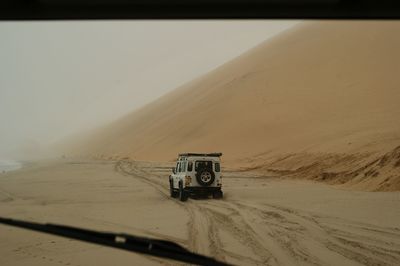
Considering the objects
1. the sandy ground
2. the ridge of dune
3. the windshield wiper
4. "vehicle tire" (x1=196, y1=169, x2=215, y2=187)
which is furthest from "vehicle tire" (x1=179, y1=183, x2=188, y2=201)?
the windshield wiper

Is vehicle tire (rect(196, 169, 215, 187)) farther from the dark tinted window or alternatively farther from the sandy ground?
the sandy ground

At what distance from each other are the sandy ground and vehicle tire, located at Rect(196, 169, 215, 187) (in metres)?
0.73

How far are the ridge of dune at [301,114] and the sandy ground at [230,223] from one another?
5611 mm

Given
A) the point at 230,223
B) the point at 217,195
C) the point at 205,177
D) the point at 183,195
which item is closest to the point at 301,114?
the point at 217,195

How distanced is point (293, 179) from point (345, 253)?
2239cm

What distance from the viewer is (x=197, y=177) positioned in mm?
23469

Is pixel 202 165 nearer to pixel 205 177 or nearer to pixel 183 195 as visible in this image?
pixel 205 177

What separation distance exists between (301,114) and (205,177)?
3654 cm

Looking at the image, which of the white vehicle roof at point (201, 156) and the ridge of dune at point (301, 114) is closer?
the white vehicle roof at point (201, 156)

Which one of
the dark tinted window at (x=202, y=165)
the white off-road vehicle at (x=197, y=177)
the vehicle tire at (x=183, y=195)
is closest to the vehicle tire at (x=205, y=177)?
the white off-road vehicle at (x=197, y=177)

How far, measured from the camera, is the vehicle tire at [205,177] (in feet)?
76.8

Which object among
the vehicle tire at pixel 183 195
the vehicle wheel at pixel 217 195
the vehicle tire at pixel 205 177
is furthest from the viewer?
the vehicle wheel at pixel 217 195

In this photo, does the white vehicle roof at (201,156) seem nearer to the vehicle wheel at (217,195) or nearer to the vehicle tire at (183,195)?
the vehicle wheel at (217,195)

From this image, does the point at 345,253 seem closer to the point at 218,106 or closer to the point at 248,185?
the point at 248,185
